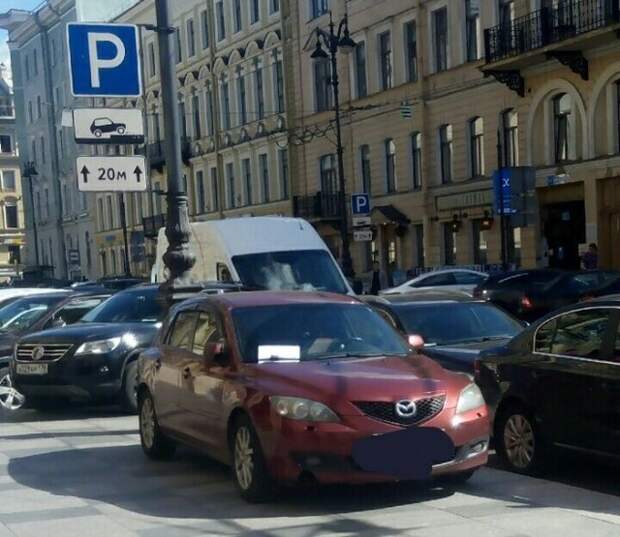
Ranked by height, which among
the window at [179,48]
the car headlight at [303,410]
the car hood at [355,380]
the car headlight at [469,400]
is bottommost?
A: the car headlight at [469,400]

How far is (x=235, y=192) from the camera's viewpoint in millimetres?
52906

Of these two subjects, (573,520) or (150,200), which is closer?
(573,520)

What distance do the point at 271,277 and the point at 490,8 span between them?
741 inches

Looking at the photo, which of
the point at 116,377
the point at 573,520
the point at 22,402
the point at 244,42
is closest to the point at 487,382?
the point at 573,520

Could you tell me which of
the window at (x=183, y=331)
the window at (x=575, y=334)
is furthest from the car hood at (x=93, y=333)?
the window at (x=575, y=334)

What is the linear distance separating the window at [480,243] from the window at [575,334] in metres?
26.5

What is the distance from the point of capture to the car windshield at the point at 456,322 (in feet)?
38.9

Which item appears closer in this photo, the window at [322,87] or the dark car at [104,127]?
the dark car at [104,127]

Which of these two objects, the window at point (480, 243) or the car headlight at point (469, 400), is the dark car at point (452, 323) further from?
the window at point (480, 243)

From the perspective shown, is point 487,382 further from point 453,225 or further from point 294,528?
point 453,225

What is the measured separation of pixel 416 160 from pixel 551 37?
9083 mm

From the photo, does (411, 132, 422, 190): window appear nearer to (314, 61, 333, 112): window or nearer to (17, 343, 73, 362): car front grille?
(314, 61, 333, 112): window

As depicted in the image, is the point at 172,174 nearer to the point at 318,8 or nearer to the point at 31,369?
the point at 31,369

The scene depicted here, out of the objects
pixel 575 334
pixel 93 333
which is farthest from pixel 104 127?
pixel 575 334
